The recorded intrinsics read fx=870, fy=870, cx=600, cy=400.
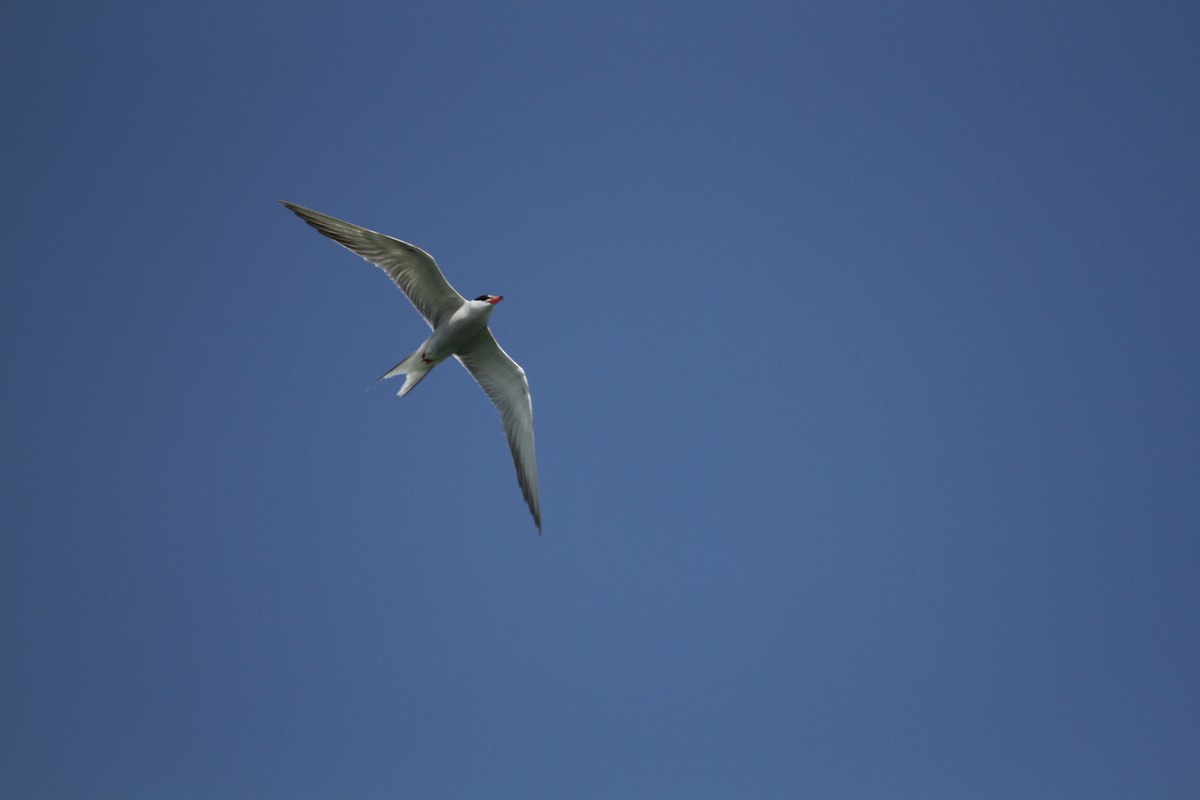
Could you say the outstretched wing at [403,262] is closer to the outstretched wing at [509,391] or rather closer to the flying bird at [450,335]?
the flying bird at [450,335]

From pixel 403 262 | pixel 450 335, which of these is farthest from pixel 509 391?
pixel 403 262

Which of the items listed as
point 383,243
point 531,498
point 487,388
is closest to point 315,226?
point 383,243

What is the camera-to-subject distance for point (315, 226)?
519 inches

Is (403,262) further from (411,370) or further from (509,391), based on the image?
(509,391)

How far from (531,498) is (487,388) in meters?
2.26

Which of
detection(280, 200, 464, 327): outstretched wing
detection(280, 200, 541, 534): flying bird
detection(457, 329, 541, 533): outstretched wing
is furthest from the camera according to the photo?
detection(457, 329, 541, 533): outstretched wing

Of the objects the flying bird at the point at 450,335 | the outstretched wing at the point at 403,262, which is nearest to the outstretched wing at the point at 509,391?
the flying bird at the point at 450,335

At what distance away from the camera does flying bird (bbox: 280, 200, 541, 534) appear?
543 inches

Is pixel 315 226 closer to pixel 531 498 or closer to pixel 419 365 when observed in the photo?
pixel 419 365

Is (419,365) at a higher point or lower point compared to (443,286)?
lower

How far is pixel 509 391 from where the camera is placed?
52.6ft

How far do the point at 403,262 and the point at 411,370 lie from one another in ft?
6.06

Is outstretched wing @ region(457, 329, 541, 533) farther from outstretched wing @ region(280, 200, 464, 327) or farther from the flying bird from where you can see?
outstretched wing @ region(280, 200, 464, 327)

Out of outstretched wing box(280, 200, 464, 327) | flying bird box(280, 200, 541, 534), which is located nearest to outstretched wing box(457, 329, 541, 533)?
flying bird box(280, 200, 541, 534)
